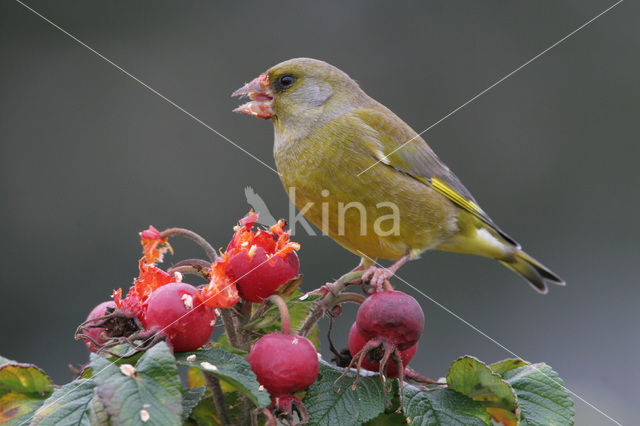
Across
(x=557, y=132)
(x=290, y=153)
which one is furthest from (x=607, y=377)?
(x=290, y=153)

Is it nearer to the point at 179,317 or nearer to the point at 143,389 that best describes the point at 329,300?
the point at 179,317

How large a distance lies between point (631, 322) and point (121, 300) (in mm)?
3823

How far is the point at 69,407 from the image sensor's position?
0.97 m

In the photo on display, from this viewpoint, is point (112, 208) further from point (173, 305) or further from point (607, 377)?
point (173, 305)

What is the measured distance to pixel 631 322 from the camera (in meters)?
4.22

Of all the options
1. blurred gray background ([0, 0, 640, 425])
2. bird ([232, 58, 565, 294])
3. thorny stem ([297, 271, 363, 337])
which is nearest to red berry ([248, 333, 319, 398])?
thorny stem ([297, 271, 363, 337])

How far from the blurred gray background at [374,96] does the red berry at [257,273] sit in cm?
283

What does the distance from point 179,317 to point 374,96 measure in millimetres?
4127

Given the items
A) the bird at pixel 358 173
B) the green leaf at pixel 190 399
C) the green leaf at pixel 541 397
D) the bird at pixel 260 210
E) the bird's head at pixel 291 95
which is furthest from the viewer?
the bird's head at pixel 291 95

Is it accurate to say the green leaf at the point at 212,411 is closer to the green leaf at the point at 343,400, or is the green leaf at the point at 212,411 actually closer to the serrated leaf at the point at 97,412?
the green leaf at the point at 343,400

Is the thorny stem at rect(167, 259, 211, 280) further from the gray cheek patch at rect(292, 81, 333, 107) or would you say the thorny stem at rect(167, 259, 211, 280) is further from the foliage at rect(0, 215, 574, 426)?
the gray cheek patch at rect(292, 81, 333, 107)

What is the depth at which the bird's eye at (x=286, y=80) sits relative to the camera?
2725 mm

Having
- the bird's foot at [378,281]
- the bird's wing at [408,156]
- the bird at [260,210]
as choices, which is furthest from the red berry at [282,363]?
the bird's wing at [408,156]

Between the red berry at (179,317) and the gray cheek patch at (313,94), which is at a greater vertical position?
the gray cheek patch at (313,94)
